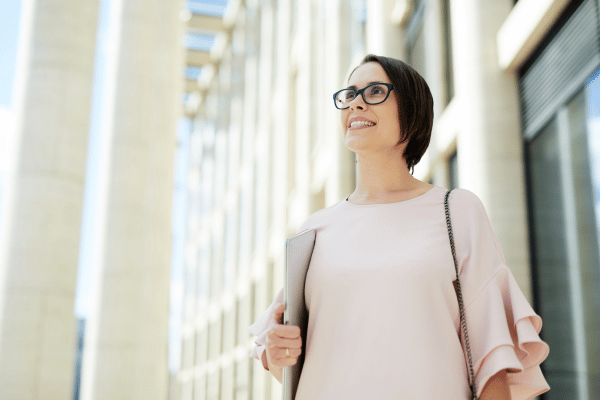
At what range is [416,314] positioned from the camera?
2045 mm

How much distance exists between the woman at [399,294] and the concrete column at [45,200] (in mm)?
A: 8055

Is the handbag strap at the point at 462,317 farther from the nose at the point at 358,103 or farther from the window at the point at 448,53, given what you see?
the window at the point at 448,53

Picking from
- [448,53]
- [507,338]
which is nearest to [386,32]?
[448,53]

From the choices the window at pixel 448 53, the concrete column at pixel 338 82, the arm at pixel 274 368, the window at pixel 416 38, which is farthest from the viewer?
the concrete column at pixel 338 82

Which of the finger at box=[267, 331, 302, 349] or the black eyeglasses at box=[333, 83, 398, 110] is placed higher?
the black eyeglasses at box=[333, 83, 398, 110]

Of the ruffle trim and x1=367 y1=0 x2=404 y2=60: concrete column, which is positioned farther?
x1=367 y1=0 x2=404 y2=60: concrete column

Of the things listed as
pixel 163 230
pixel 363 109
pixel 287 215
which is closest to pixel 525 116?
pixel 363 109

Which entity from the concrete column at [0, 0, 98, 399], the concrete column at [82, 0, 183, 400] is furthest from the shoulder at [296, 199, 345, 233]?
the concrete column at [82, 0, 183, 400]

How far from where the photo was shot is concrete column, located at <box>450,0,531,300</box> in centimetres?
802

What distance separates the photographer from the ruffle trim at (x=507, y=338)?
6.21 ft

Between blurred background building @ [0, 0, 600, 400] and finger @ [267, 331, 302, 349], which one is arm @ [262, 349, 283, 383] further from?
blurred background building @ [0, 0, 600, 400]

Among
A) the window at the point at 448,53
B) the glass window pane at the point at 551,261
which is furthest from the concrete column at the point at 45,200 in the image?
the glass window pane at the point at 551,261

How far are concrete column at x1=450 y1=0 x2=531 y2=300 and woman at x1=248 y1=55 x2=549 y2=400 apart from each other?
6006 millimetres

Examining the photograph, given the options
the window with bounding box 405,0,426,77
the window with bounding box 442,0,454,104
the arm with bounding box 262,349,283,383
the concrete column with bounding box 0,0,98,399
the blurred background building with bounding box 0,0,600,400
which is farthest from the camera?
the window with bounding box 405,0,426,77
